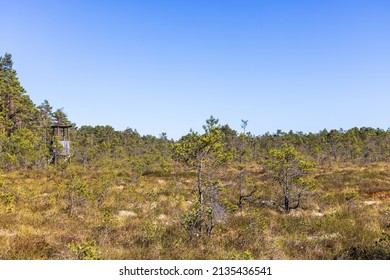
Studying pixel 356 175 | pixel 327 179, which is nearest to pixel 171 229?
pixel 327 179

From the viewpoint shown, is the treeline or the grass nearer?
the grass

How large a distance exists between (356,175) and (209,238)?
71.0ft

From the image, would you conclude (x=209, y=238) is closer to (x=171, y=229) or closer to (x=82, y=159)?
(x=171, y=229)

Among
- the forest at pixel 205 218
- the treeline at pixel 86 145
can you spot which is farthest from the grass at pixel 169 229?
the treeline at pixel 86 145

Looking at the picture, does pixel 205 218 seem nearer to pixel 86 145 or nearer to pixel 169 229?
pixel 169 229

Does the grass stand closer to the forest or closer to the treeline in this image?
the forest

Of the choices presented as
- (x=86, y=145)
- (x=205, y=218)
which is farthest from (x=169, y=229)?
(x=86, y=145)

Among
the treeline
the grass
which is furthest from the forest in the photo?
the treeline

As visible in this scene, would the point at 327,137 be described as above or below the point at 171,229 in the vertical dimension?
above

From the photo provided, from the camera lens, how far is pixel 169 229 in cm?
989

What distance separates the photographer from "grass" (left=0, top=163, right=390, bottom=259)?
7.48 metres

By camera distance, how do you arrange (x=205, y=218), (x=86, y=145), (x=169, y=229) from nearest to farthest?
(x=205, y=218) → (x=169, y=229) → (x=86, y=145)

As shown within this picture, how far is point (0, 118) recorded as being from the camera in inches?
1242

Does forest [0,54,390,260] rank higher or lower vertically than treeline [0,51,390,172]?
lower
